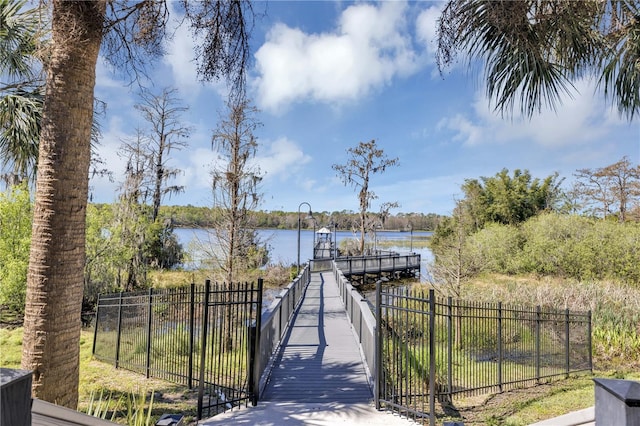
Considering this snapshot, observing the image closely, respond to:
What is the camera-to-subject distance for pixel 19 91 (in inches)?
270

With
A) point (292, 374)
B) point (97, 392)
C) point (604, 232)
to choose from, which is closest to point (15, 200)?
point (97, 392)

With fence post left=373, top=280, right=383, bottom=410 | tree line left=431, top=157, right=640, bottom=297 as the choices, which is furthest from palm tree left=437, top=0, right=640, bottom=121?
tree line left=431, top=157, right=640, bottom=297

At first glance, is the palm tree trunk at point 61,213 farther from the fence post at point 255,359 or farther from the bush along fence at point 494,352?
the bush along fence at point 494,352

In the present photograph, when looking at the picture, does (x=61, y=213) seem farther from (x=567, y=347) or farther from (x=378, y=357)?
(x=567, y=347)

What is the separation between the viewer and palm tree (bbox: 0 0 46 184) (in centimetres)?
650

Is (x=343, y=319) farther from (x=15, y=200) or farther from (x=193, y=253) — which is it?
(x=15, y=200)

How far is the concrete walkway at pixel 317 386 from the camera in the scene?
187 inches

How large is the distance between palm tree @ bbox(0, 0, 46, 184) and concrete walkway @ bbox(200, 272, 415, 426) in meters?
6.82

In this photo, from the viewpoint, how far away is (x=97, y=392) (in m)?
6.91

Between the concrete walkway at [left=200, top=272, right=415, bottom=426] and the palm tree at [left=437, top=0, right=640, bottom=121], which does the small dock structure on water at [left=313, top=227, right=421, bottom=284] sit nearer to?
the concrete walkway at [left=200, top=272, right=415, bottom=426]

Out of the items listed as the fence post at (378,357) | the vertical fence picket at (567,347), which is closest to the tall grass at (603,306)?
the vertical fence picket at (567,347)

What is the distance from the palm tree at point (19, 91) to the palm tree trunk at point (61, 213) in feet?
11.1

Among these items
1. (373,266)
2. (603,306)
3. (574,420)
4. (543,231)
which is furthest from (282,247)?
(574,420)

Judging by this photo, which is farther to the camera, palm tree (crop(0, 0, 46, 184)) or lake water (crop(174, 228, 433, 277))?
lake water (crop(174, 228, 433, 277))
